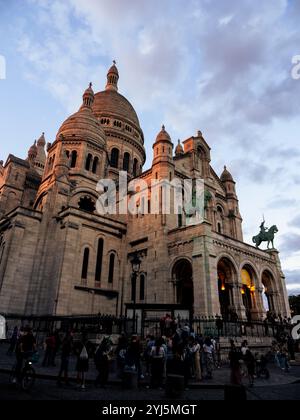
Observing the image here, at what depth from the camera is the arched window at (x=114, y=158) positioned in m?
44.3

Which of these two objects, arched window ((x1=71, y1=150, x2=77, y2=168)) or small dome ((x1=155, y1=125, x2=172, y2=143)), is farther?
arched window ((x1=71, y1=150, x2=77, y2=168))

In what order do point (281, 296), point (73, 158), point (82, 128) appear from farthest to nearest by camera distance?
1. point (82, 128)
2. point (73, 158)
3. point (281, 296)

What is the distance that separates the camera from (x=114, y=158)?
4509 centimetres

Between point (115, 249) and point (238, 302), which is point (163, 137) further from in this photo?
point (238, 302)

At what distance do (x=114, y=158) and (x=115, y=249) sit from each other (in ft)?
65.3

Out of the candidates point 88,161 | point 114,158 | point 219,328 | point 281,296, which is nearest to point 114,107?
point 114,158

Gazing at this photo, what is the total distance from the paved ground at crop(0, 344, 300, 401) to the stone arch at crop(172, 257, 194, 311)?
1183 centimetres

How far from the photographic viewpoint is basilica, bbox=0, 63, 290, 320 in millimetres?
23000

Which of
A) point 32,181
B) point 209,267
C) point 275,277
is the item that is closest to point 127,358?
point 209,267

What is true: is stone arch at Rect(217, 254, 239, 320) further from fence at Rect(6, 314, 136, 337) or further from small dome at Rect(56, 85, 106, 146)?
small dome at Rect(56, 85, 106, 146)

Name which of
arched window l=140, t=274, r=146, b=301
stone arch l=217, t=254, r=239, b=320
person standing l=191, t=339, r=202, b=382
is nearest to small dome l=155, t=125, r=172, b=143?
stone arch l=217, t=254, r=239, b=320

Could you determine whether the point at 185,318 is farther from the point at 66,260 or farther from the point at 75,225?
the point at 75,225

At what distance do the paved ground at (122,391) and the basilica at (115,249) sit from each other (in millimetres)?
5642
